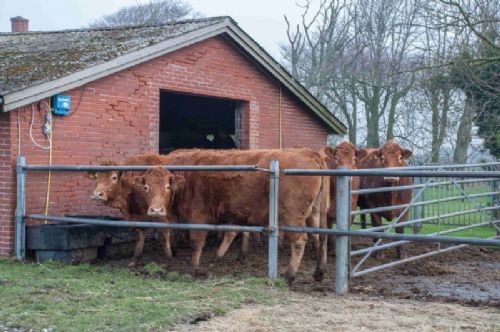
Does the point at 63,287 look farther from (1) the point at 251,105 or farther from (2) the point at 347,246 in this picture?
(1) the point at 251,105

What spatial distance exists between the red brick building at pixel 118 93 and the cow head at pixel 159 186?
7.12 ft

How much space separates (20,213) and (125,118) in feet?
8.87

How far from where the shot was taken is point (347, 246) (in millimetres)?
7781

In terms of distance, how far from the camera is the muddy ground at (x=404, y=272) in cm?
787

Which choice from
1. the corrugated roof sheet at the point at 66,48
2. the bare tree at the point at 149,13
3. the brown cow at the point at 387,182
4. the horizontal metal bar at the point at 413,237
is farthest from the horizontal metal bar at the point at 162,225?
the bare tree at the point at 149,13

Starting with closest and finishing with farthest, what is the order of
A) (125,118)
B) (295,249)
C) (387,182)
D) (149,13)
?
(295,249) → (387,182) → (125,118) → (149,13)

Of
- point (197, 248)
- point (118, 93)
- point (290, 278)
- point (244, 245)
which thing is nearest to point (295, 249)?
point (290, 278)

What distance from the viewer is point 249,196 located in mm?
8930

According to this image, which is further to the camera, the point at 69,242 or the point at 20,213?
the point at 20,213

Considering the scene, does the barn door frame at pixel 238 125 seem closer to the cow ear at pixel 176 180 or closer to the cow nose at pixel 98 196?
the cow nose at pixel 98 196

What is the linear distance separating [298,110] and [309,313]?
981 cm

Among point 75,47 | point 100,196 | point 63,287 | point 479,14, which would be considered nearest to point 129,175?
point 100,196

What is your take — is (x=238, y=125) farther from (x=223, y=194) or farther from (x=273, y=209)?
(x=273, y=209)

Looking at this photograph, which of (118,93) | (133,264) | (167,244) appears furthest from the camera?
(118,93)
